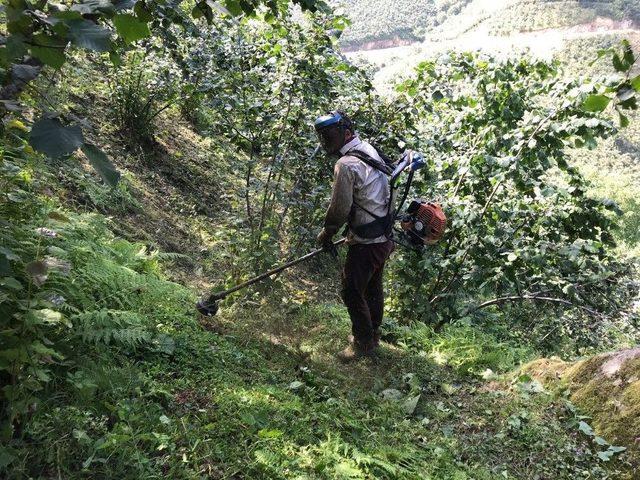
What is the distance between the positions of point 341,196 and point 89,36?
12.0 feet

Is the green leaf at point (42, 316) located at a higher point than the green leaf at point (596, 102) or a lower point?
lower

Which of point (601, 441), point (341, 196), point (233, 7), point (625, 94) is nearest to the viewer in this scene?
point (625, 94)

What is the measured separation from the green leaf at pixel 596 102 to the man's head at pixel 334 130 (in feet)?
11.6

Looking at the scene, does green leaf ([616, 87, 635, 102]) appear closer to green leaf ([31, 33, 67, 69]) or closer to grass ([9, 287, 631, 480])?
green leaf ([31, 33, 67, 69])

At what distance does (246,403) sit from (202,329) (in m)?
1.41

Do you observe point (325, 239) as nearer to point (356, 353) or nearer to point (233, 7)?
point (356, 353)

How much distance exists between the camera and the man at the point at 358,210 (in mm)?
4848

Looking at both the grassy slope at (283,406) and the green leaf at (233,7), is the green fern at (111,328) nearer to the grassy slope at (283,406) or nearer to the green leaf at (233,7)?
the grassy slope at (283,406)

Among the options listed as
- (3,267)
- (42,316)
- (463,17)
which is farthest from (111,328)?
(463,17)

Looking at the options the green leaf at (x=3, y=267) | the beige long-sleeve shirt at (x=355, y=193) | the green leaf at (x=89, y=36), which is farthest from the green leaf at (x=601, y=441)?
the green leaf at (x=89, y=36)

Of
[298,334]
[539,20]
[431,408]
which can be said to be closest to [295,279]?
[298,334]

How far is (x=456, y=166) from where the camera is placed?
659 centimetres

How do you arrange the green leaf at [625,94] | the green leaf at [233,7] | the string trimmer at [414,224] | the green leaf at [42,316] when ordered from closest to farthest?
the green leaf at [625,94] < the green leaf at [233,7] < the green leaf at [42,316] < the string trimmer at [414,224]

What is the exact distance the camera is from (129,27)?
1.44 meters
